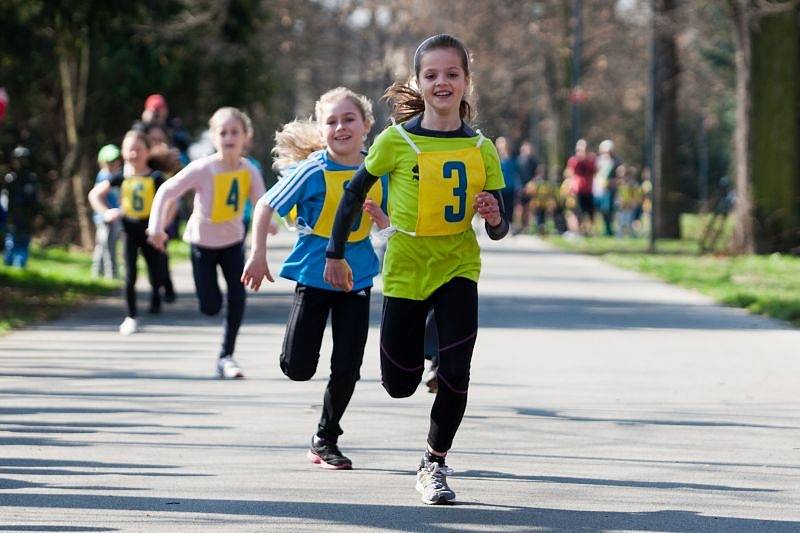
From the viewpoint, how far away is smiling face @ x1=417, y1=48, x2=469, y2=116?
6.57m

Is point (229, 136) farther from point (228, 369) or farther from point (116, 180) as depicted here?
point (116, 180)

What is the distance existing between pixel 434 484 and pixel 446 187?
1.13 metres

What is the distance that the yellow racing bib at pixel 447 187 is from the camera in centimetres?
658

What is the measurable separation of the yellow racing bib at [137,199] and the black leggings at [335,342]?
6.79 m

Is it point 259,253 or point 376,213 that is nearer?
point 376,213

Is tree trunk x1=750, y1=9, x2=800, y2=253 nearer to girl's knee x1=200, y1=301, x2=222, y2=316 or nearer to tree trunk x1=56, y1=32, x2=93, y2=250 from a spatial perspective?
tree trunk x1=56, y1=32, x2=93, y2=250

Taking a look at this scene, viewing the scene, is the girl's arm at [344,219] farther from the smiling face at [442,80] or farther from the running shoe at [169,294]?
the running shoe at [169,294]

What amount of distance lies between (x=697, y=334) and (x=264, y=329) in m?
3.52

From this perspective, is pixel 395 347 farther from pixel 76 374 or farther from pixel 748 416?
pixel 76 374

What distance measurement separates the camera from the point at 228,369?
10.8m

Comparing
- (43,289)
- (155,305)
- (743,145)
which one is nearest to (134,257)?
(155,305)

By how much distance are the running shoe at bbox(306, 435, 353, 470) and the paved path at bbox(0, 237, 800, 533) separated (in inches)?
3.4

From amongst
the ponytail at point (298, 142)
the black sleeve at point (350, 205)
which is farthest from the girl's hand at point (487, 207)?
the ponytail at point (298, 142)

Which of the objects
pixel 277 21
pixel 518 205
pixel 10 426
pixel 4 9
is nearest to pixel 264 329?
pixel 4 9
